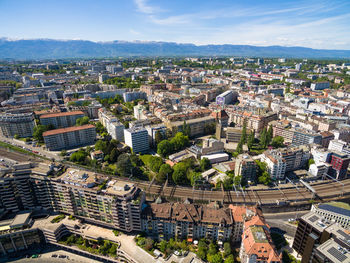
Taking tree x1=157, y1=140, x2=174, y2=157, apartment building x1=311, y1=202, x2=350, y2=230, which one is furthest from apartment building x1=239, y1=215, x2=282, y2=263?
tree x1=157, y1=140, x2=174, y2=157

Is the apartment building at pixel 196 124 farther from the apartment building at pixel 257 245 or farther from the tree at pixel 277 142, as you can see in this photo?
the apartment building at pixel 257 245

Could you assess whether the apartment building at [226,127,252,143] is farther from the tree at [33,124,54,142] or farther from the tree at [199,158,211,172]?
the tree at [33,124,54,142]

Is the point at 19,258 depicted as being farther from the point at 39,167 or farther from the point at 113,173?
the point at 113,173

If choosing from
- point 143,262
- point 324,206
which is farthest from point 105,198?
point 324,206

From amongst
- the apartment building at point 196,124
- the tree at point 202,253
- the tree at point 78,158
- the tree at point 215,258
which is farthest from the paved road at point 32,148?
the tree at point 215,258

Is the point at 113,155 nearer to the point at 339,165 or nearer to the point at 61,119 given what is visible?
the point at 61,119
